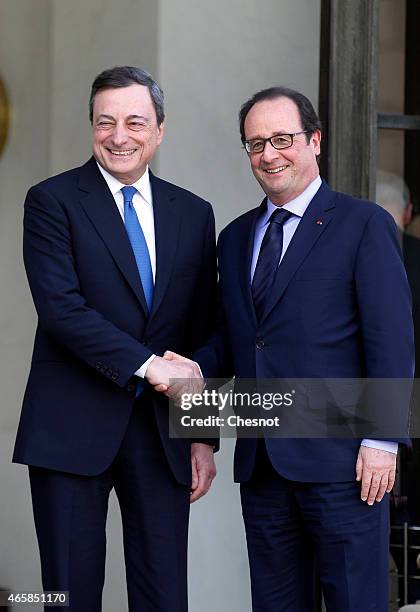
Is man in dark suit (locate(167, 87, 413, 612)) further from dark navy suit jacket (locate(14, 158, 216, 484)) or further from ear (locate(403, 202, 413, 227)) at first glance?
ear (locate(403, 202, 413, 227))

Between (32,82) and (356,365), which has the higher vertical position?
(32,82)

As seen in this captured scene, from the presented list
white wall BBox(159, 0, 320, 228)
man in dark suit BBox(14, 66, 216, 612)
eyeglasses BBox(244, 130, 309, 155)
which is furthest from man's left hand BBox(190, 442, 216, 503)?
white wall BBox(159, 0, 320, 228)

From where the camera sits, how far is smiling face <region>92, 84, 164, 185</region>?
2.92 meters

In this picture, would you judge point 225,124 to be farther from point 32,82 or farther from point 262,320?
point 262,320

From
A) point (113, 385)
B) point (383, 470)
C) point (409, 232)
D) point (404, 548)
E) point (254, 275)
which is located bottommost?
point (404, 548)

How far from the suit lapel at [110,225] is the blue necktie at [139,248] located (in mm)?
27

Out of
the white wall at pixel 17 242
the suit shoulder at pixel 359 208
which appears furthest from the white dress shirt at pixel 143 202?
the white wall at pixel 17 242

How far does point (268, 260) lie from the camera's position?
294cm

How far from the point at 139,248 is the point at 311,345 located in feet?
1.56

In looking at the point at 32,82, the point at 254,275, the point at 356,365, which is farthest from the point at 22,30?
the point at 356,365

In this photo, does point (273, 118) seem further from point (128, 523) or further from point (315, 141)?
point (128, 523)

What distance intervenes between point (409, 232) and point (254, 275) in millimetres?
1059

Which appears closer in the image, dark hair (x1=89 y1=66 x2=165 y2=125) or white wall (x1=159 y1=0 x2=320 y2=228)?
dark hair (x1=89 y1=66 x2=165 y2=125)

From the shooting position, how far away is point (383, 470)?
9.15ft
